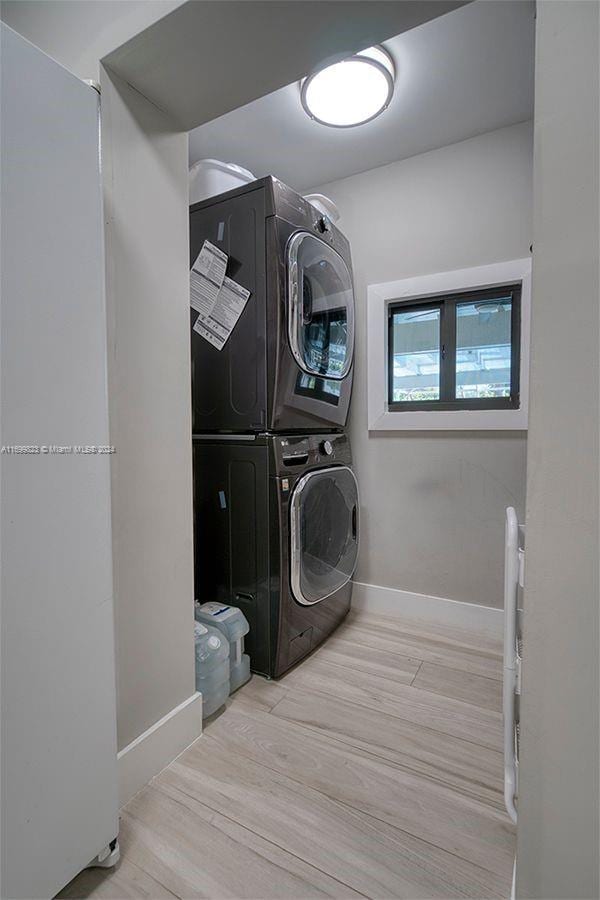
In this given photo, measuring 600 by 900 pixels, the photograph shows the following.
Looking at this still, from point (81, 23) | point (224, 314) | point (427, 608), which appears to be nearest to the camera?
point (81, 23)

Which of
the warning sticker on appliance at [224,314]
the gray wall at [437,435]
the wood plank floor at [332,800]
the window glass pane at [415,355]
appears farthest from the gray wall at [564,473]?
the window glass pane at [415,355]

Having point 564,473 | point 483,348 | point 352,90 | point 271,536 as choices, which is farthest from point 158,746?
point 352,90

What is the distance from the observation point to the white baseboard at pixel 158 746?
1136 mm

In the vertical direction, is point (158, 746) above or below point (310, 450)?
below

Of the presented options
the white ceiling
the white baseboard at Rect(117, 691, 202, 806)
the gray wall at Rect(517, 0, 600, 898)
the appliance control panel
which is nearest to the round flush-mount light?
the white ceiling

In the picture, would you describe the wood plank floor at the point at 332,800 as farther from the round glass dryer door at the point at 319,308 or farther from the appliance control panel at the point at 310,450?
the round glass dryer door at the point at 319,308

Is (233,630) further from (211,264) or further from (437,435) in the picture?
(211,264)

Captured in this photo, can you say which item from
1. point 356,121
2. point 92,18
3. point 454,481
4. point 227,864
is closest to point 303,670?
point 227,864

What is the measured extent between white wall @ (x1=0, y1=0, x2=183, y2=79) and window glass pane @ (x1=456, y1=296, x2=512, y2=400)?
1.70 meters

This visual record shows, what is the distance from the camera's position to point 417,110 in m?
1.84

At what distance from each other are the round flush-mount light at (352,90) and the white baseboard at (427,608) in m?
→ 2.29

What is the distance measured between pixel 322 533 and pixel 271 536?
0.33 m

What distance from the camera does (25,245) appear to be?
2.49ft

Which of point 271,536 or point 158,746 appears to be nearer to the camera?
point 158,746
